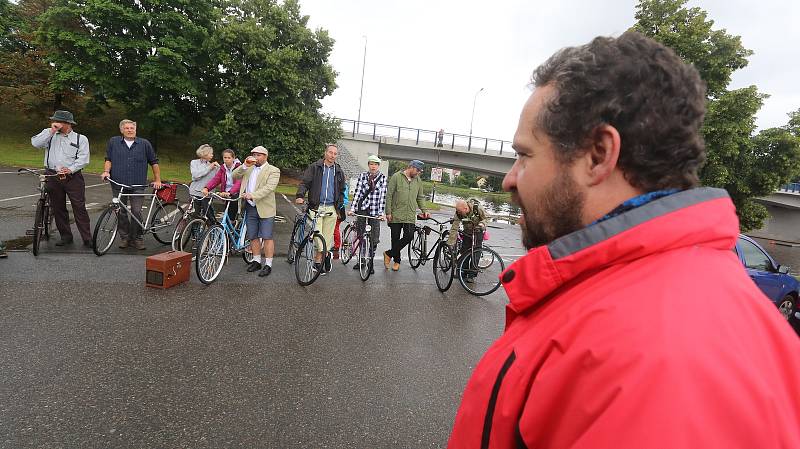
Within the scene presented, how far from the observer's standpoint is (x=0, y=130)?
2712cm

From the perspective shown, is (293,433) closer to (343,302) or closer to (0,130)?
(343,302)

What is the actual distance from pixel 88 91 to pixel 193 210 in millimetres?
30036

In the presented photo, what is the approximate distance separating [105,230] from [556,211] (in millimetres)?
7538

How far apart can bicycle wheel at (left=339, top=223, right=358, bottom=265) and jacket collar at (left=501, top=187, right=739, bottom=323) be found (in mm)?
6477

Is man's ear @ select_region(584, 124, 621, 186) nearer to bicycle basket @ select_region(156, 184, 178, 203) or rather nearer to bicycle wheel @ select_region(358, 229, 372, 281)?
bicycle wheel @ select_region(358, 229, 372, 281)

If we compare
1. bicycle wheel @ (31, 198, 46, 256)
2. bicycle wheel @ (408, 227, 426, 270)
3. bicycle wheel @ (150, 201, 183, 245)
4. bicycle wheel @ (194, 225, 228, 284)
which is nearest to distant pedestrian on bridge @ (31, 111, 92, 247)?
bicycle wheel @ (31, 198, 46, 256)

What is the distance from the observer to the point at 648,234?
0.76m

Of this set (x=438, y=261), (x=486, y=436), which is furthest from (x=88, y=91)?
(x=486, y=436)

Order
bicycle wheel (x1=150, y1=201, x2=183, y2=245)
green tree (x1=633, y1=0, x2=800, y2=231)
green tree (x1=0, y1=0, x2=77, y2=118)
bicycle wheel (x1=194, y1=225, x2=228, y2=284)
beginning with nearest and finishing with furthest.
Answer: bicycle wheel (x1=194, y1=225, x2=228, y2=284), bicycle wheel (x1=150, y1=201, x2=183, y2=245), green tree (x1=633, y1=0, x2=800, y2=231), green tree (x1=0, y1=0, x2=77, y2=118)

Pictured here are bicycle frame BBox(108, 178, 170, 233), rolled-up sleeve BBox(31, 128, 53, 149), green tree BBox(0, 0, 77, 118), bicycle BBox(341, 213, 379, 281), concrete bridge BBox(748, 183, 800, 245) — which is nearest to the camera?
rolled-up sleeve BBox(31, 128, 53, 149)

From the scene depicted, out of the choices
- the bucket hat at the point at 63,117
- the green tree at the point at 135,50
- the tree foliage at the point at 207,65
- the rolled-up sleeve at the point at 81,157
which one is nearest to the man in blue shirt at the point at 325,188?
the rolled-up sleeve at the point at 81,157

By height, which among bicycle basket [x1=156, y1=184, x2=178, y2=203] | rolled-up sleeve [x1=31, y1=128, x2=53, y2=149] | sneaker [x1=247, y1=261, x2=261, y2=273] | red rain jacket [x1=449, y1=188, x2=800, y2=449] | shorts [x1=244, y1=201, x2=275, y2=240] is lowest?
sneaker [x1=247, y1=261, x2=261, y2=273]

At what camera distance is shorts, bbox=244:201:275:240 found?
6230mm

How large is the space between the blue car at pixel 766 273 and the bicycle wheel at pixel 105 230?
9470mm
